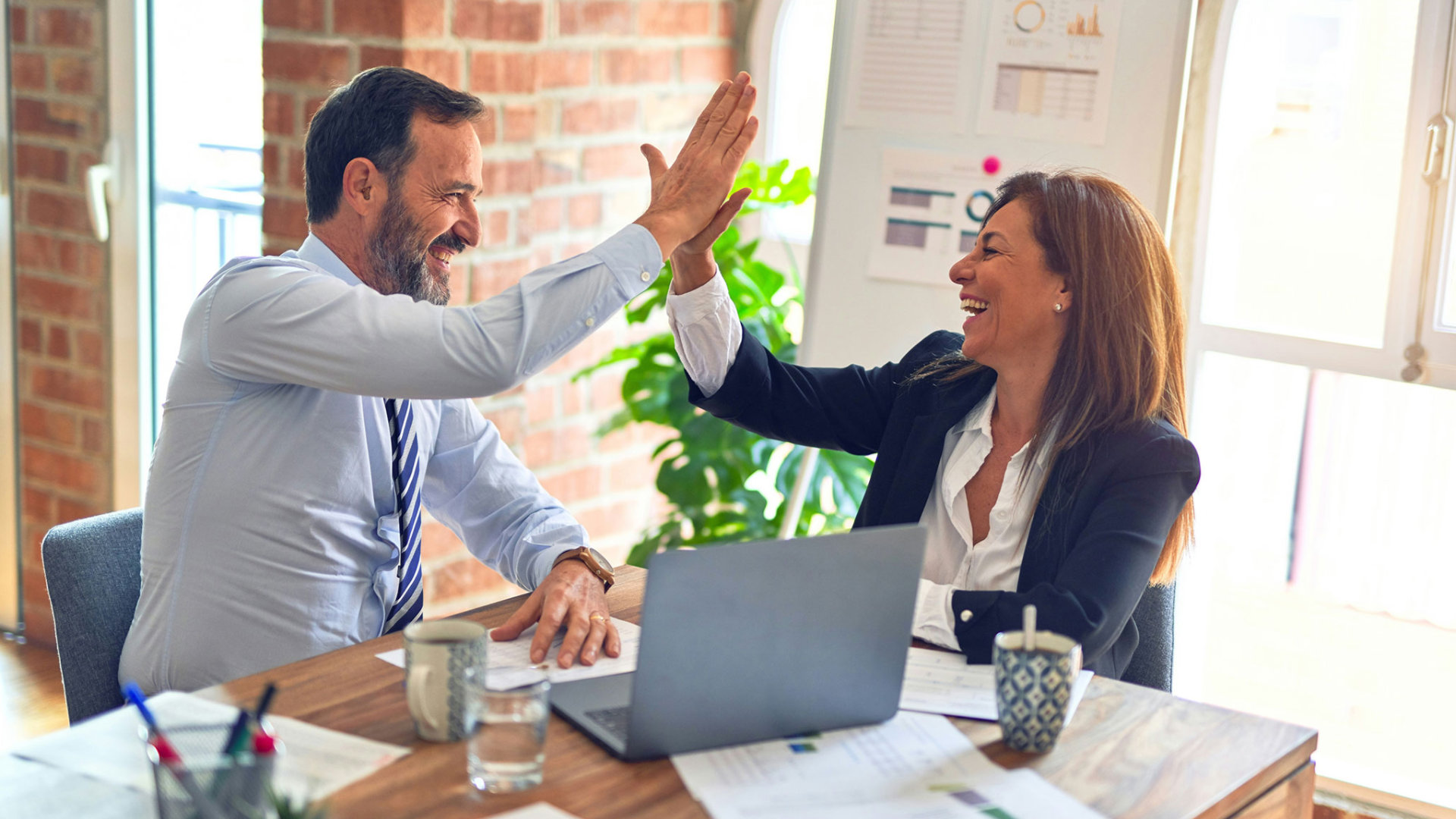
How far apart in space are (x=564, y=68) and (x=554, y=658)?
6.01 feet

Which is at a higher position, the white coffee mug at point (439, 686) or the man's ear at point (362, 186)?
the man's ear at point (362, 186)

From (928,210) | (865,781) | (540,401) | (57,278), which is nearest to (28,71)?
(57,278)

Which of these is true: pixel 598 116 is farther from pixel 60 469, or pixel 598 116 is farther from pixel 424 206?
pixel 60 469

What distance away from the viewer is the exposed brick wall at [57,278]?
318 centimetres

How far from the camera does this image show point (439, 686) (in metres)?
1.22

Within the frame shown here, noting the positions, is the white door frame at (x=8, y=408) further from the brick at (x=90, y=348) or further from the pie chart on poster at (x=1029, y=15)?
the pie chart on poster at (x=1029, y=15)

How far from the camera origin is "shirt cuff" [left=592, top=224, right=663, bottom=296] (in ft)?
5.31

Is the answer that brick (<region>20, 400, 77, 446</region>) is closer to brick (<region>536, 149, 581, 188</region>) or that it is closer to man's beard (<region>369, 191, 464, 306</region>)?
brick (<region>536, 149, 581, 188</region>)

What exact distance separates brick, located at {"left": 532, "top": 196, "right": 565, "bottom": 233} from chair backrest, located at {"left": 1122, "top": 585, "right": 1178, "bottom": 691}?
1636mm

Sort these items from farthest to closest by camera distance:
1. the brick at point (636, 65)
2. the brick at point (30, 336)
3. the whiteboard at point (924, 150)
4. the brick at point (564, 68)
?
the brick at point (30, 336)
the brick at point (636, 65)
the brick at point (564, 68)
the whiteboard at point (924, 150)

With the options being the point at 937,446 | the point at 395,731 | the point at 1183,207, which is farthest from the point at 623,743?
the point at 1183,207

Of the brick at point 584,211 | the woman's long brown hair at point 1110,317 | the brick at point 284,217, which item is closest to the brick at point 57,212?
the brick at point 284,217

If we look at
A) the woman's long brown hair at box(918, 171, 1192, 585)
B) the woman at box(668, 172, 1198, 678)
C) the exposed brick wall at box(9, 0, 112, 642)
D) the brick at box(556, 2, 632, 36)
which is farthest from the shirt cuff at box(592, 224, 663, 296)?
the exposed brick wall at box(9, 0, 112, 642)

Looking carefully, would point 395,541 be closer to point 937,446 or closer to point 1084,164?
point 937,446
